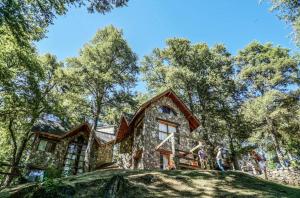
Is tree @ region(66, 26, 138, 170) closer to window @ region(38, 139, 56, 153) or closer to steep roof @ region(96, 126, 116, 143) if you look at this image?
steep roof @ region(96, 126, 116, 143)

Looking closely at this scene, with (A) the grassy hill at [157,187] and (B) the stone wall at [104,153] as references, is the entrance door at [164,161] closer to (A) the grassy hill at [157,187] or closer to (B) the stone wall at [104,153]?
(A) the grassy hill at [157,187]

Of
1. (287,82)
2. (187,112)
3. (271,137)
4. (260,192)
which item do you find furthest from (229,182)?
(287,82)

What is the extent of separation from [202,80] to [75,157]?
649 inches

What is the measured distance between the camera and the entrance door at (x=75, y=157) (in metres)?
24.4

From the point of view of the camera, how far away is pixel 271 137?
28.2m

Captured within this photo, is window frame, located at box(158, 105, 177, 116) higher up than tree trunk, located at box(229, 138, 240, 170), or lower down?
higher up

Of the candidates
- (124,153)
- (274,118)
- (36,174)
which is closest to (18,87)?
(36,174)

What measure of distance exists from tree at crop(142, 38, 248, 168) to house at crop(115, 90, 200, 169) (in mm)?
5116

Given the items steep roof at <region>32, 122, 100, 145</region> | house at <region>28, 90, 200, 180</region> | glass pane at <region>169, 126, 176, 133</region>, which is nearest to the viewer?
house at <region>28, 90, 200, 180</region>

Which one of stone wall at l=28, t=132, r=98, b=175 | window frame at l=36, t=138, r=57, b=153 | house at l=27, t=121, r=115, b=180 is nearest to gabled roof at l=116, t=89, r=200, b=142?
house at l=27, t=121, r=115, b=180

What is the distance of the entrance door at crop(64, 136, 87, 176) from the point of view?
24375 millimetres

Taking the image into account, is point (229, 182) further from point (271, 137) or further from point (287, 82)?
point (287, 82)

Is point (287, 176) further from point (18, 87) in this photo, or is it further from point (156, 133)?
point (18, 87)

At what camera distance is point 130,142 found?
24875 mm
